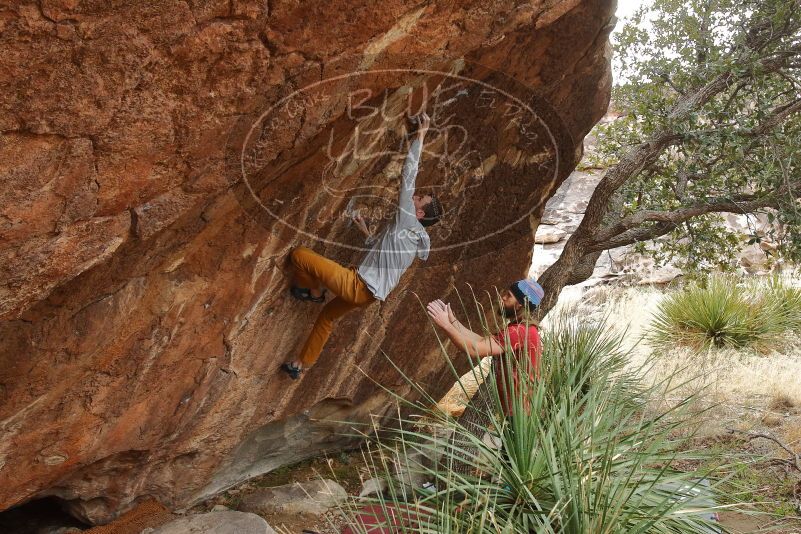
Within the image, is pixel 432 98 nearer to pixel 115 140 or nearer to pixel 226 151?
pixel 226 151

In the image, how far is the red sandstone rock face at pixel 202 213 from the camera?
123 inches

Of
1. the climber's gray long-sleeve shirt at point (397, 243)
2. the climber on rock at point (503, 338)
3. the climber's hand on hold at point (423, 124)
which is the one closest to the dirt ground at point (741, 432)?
the climber on rock at point (503, 338)

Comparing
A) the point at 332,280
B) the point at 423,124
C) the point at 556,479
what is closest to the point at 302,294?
the point at 332,280

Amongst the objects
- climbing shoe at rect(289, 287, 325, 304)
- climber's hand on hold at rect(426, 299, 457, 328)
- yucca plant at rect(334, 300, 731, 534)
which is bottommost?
yucca plant at rect(334, 300, 731, 534)

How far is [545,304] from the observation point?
7.29 meters

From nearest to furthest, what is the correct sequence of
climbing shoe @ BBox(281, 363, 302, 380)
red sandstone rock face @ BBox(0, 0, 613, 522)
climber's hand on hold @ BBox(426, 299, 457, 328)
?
1. red sandstone rock face @ BBox(0, 0, 613, 522)
2. climber's hand on hold @ BBox(426, 299, 457, 328)
3. climbing shoe @ BBox(281, 363, 302, 380)

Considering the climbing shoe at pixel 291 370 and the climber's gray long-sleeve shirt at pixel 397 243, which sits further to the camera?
the climbing shoe at pixel 291 370

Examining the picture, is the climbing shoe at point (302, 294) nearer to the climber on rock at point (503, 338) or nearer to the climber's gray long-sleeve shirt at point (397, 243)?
the climber's gray long-sleeve shirt at point (397, 243)

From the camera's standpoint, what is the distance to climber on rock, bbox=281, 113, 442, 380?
5.11 meters

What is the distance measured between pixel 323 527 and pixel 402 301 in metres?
2.07

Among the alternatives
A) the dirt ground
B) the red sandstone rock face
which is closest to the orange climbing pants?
the red sandstone rock face

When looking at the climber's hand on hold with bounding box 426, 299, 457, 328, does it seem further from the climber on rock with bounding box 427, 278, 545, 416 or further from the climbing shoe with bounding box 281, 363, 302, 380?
the climbing shoe with bounding box 281, 363, 302, 380

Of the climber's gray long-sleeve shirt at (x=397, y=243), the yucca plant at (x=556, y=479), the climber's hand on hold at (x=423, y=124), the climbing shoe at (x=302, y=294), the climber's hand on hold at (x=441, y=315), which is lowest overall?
the yucca plant at (x=556, y=479)

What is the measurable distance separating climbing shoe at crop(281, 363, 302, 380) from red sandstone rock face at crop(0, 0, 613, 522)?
0.29ft
